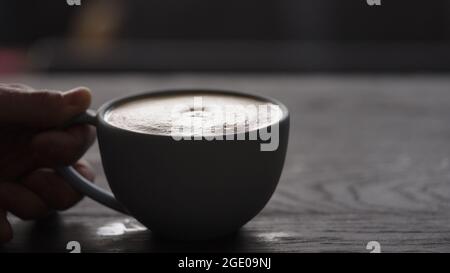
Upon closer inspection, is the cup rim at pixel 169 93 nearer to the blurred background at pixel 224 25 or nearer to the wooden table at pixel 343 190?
the wooden table at pixel 343 190

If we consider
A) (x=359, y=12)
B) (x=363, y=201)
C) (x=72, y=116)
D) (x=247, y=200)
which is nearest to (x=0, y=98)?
(x=72, y=116)

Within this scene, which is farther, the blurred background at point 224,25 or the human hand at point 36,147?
the blurred background at point 224,25

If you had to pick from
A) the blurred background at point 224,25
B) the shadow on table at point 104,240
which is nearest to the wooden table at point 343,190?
the shadow on table at point 104,240

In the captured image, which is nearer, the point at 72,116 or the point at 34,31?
the point at 72,116

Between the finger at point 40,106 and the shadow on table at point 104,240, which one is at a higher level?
the finger at point 40,106

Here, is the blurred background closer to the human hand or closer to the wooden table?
the wooden table

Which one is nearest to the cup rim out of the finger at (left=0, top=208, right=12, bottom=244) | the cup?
the cup
